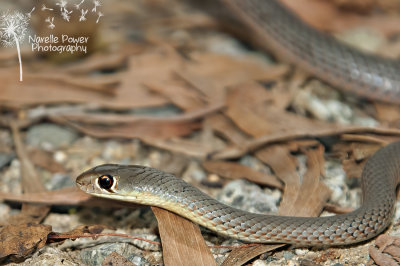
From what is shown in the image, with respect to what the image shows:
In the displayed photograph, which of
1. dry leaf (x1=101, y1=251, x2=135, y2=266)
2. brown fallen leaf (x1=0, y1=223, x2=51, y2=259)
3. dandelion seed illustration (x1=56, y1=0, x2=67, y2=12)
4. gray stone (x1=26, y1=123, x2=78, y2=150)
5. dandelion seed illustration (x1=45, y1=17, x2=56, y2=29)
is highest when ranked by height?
dandelion seed illustration (x1=56, y1=0, x2=67, y2=12)

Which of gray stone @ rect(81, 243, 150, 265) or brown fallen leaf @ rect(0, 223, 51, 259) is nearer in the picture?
brown fallen leaf @ rect(0, 223, 51, 259)

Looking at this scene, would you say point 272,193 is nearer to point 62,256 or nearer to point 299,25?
point 62,256

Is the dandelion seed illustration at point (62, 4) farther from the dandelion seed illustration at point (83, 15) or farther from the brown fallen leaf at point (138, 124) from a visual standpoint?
the brown fallen leaf at point (138, 124)

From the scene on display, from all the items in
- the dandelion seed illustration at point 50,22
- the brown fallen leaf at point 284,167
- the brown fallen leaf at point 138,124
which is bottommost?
the brown fallen leaf at point 138,124

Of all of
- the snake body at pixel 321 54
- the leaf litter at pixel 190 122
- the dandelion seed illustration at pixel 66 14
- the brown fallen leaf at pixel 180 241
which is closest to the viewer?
the brown fallen leaf at pixel 180 241

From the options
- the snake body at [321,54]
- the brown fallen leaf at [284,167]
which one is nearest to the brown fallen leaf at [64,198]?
the brown fallen leaf at [284,167]
